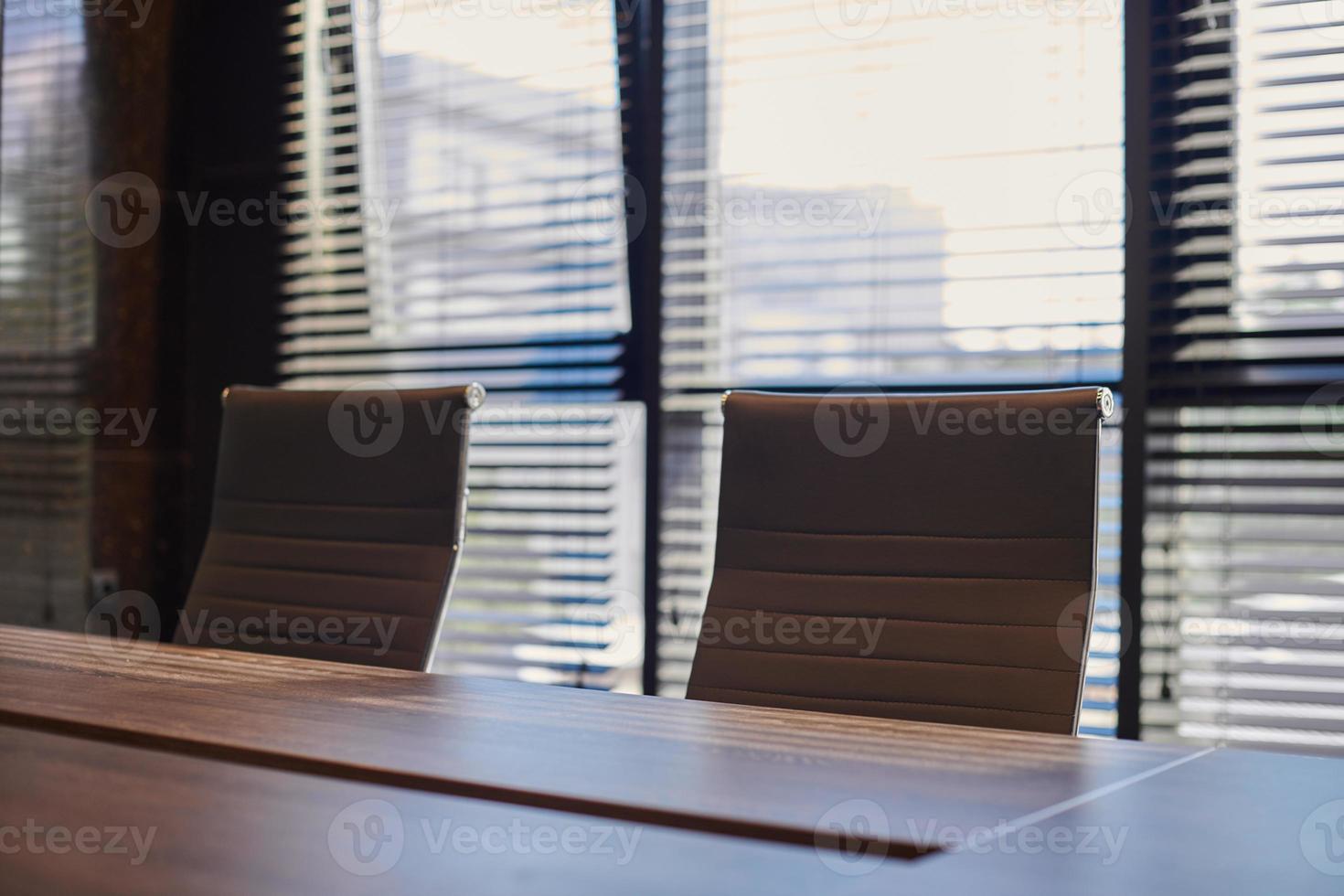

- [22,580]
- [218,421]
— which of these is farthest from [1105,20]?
[22,580]

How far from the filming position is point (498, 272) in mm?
3211

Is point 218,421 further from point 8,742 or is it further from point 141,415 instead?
point 8,742

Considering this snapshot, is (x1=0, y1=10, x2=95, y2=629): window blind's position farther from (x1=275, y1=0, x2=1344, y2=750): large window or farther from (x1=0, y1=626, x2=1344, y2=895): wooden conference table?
(x1=0, y1=626, x2=1344, y2=895): wooden conference table

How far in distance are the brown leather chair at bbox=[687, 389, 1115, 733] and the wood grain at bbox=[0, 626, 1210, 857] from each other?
33cm

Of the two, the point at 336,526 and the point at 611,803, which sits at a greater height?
the point at 336,526

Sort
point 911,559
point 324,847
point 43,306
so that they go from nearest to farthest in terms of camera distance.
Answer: point 324,847 → point 911,559 → point 43,306

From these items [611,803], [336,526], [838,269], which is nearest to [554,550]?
[838,269]

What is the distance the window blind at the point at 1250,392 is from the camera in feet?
7.80

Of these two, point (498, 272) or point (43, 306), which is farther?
point (43, 306)

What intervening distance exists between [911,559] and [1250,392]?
1.11m

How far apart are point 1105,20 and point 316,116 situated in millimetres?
2083

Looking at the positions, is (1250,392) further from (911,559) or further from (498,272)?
(498,272)

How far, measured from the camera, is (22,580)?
3.36m

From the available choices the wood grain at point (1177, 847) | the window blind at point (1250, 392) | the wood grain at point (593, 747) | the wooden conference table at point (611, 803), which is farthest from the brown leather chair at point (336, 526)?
the window blind at point (1250, 392)
